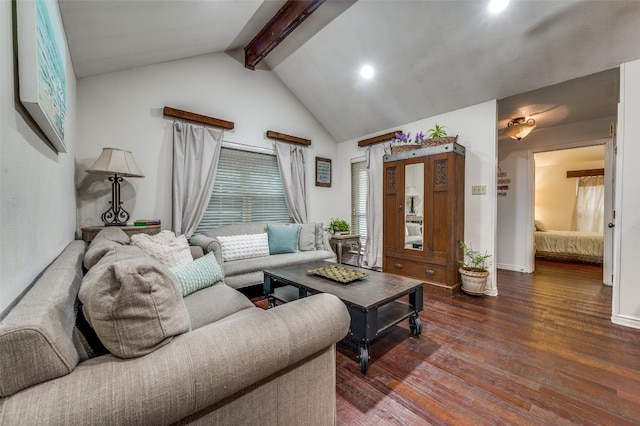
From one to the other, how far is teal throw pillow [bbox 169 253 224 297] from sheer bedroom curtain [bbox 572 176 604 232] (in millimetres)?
8085

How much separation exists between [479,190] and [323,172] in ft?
8.03

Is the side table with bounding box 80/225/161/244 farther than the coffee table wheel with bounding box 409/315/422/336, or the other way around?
the side table with bounding box 80/225/161/244

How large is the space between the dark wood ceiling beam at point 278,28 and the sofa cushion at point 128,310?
2842 mm

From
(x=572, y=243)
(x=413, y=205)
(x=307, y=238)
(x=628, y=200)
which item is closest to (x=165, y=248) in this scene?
(x=307, y=238)

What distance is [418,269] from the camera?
336 cm

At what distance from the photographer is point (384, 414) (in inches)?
53.3

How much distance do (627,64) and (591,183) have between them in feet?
17.6

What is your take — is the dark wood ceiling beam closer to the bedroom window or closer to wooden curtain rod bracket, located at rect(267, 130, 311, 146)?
wooden curtain rod bracket, located at rect(267, 130, 311, 146)

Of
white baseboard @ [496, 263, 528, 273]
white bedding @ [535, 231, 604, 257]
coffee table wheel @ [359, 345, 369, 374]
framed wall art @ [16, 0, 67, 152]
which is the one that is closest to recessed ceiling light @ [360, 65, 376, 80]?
framed wall art @ [16, 0, 67, 152]

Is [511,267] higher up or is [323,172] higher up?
[323,172]

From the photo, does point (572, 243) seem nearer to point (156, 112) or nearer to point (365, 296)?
point (365, 296)

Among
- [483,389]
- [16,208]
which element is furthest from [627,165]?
[16,208]

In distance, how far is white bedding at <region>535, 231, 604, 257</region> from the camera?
15.9 ft

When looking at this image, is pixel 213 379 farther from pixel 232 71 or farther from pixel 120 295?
pixel 232 71
